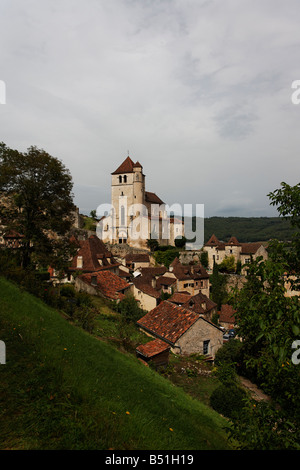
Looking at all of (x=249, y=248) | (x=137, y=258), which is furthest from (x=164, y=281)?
(x=249, y=248)

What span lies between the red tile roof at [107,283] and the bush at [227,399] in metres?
14.5

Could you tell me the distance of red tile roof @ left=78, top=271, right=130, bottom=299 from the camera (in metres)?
25.6

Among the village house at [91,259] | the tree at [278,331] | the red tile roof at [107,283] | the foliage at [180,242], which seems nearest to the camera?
the tree at [278,331]

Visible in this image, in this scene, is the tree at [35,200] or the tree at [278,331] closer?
the tree at [278,331]

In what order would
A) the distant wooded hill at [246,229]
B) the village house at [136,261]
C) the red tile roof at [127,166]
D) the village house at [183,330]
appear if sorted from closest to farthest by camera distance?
the village house at [183,330] < the village house at [136,261] < the red tile roof at [127,166] < the distant wooded hill at [246,229]

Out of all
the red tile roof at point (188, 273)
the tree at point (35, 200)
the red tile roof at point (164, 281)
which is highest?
the tree at point (35, 200)

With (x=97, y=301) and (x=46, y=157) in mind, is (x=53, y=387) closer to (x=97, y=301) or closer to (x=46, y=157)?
(x=46, y=157)

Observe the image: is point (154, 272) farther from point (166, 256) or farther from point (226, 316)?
point (226, 316)

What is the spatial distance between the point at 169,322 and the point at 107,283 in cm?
961

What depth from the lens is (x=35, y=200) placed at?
15.4 m

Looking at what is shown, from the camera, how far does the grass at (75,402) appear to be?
446 centimetres

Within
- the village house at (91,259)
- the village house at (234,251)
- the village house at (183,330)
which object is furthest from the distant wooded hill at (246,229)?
the village house at (183,330)

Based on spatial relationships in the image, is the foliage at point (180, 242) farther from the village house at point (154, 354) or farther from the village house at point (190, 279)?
the village house at point (154, 354)

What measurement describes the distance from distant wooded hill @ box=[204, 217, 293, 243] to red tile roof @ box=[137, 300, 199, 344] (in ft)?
376
